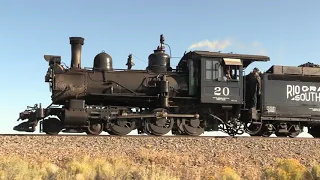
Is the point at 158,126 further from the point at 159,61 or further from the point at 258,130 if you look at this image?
the point at 258,130

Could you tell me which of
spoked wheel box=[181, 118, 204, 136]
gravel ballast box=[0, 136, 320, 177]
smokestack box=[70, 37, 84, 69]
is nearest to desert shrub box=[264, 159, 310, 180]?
gravel ballast box=[0, 136, 320, 177]

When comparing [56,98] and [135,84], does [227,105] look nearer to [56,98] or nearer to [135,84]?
[135,84]

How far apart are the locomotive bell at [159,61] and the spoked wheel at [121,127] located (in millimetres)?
2583

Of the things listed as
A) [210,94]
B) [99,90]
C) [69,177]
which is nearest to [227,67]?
[210,94]

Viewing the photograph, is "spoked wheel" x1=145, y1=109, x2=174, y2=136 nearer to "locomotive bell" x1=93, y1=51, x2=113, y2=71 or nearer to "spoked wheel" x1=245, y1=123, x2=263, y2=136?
"locomotive bell" x1=93, y1=51, x2=113, y2=71

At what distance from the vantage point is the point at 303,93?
1619cm

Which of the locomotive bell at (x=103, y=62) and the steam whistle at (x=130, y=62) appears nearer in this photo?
the locomotive bell at (x=103, y=62)

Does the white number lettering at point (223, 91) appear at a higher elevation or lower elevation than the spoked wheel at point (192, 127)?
higher

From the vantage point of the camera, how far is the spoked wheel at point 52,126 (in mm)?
13719

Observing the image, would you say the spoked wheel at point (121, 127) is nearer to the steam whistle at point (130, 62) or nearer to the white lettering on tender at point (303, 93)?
the steam whistle at point (130, 62)

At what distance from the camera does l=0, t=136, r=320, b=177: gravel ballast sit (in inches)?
448

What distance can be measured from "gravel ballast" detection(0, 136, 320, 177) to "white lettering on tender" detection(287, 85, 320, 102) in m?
3.33

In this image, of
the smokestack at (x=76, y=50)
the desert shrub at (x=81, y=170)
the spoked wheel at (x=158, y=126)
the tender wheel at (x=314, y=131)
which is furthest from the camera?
the tender wheel at (x=314, y=131)

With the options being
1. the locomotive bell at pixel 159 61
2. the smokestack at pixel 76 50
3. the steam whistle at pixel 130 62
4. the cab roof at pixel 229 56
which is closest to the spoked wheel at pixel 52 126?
the smokestack at pixel 76 50
